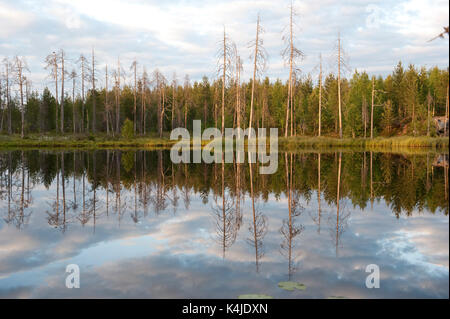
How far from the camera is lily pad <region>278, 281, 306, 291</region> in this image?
151 inches

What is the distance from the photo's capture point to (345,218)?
7113 millimetres

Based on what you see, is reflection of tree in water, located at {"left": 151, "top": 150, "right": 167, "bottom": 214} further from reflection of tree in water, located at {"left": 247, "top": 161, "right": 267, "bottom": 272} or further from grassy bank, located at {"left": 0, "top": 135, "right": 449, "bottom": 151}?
grassy bank, located at {"left": 0, "top": 135, "right": 449, "bottom": 151}

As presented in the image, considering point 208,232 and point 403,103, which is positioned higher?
point 403,103

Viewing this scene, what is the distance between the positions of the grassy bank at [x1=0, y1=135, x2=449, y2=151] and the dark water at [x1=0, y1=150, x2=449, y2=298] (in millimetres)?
21391

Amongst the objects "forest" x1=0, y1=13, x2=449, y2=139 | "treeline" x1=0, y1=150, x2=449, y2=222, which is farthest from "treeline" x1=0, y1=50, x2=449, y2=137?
"treeline" x1=0, y1=150, x2=449, y2=222

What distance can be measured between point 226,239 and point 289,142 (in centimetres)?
2720

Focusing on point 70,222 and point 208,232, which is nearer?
point 208,232

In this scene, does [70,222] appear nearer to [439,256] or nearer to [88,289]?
[88,289]

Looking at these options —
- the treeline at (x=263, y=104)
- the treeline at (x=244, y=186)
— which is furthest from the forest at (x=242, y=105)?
the treeline at (x=244, y=186)

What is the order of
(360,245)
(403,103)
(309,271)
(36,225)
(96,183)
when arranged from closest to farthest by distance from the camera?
1. (309,271)
2. (360,245)
3. (36,225)
4. (96,183)
5. (403,103)

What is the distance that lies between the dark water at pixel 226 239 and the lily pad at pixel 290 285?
0.08 meters

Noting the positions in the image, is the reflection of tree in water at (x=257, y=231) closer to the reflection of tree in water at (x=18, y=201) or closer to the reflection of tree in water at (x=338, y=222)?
the reflection of tree in water at (x=338, y=222)
